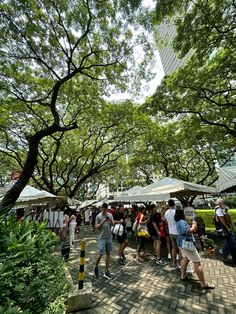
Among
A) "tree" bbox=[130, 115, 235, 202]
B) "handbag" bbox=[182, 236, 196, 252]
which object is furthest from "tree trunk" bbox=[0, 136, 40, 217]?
"tree" bbox=[130, 115, 235, 202]

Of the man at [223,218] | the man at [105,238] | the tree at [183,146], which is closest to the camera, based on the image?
the man at [105,238]

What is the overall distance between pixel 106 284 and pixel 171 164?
740 inches

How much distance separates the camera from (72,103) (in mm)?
12023

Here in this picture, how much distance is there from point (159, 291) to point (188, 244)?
1.13 m

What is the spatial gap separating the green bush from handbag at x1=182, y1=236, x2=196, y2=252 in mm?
2584

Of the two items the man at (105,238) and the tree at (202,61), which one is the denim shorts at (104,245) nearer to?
the man at (105,238)

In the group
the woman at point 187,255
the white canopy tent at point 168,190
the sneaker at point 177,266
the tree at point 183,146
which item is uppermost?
the tree at point 183,146

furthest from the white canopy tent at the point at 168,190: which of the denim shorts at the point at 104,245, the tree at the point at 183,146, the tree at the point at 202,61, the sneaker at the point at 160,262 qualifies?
the tree at the point at 202,61

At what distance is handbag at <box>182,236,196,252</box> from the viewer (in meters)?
4.14

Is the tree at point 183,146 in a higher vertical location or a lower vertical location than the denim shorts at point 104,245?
higher

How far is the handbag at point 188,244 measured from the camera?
4.14m

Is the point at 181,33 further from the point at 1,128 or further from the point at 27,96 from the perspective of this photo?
the point at 1,128

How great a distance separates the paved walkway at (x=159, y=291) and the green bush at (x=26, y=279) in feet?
4.34

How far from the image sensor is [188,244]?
13.8 ft
